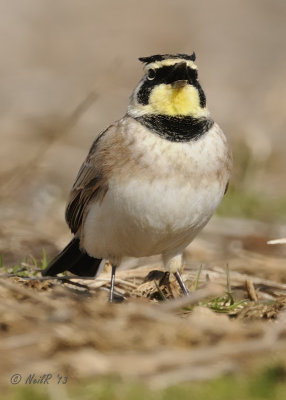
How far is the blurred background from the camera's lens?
32.9ft

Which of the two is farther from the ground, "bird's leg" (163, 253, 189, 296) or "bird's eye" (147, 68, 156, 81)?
"bird's eye" (147, 68, 156, 81)

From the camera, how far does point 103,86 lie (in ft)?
51.5

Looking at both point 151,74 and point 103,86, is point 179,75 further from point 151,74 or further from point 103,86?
point 103,86

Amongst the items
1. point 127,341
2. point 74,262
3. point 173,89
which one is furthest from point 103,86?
point 127,341

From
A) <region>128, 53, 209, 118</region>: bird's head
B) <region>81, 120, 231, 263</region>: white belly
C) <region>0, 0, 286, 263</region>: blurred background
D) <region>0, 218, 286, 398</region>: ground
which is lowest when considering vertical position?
<region>0, 0, 286, 263</region>: blurred background

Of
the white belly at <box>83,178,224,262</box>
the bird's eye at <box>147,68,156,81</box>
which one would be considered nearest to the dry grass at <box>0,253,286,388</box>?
the white belly at <box>83,178,224,262</box>

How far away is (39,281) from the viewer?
19.4 feet

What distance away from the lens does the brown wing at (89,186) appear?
5.85 metres

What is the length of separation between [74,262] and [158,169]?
1.54 metres

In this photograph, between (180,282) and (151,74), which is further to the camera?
(180,282)

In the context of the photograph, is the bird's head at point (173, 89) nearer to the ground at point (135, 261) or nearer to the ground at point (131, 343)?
the ground at point (135, 261)

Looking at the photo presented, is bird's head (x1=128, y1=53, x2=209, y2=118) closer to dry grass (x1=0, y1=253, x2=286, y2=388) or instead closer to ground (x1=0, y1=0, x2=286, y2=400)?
ground (x1=0, y1=0, x2=286, y2=400)

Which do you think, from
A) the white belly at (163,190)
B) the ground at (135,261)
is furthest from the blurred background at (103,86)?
the white belly at (163,190)

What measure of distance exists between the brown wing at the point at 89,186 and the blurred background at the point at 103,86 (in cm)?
114
